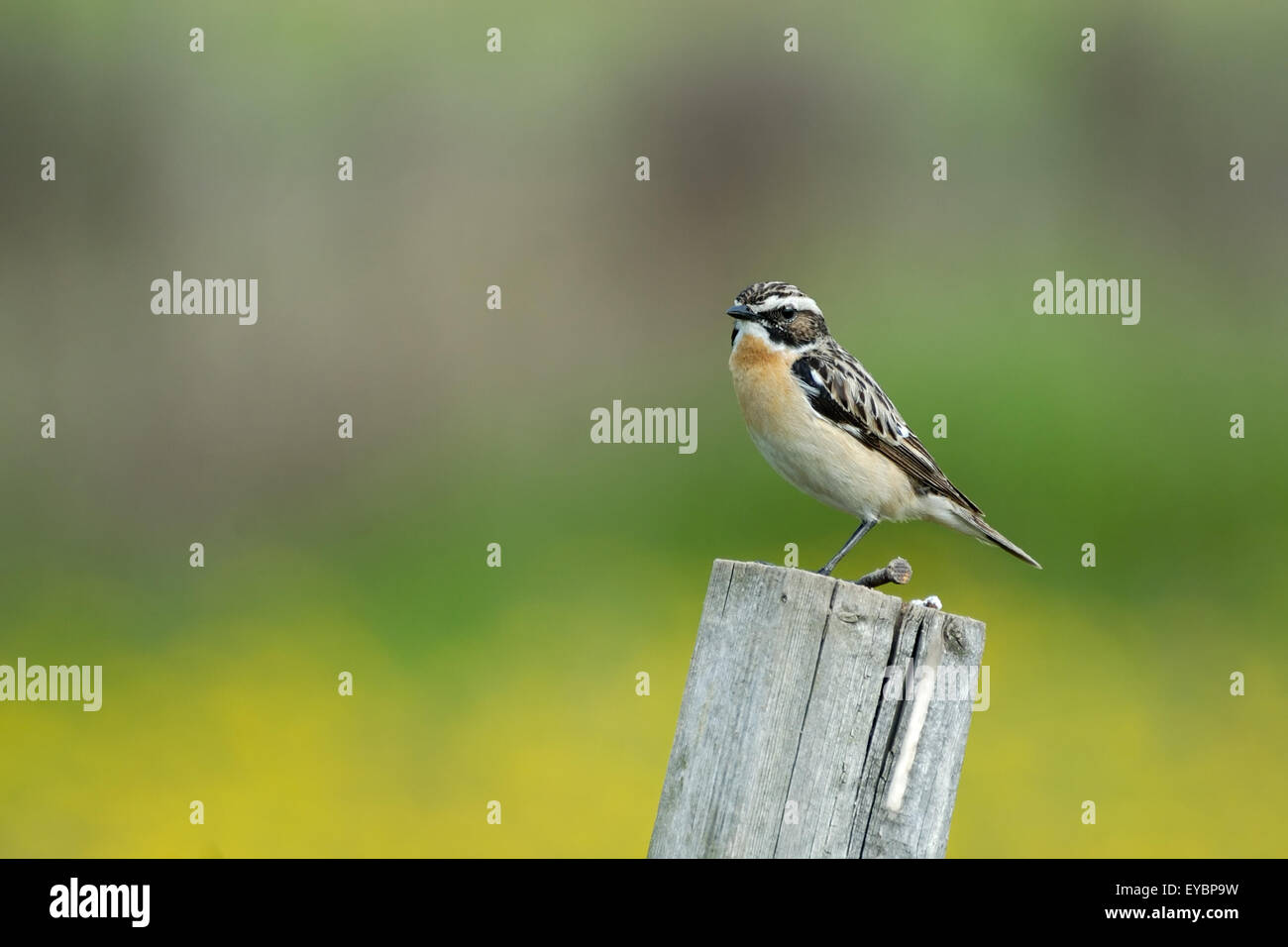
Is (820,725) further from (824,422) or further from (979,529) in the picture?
(979,529)

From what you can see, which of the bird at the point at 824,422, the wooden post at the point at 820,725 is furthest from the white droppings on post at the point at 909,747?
the bird at the point at 824,422

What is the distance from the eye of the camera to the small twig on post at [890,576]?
15.5 feet

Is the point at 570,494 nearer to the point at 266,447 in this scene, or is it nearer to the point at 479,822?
the point at 266,447

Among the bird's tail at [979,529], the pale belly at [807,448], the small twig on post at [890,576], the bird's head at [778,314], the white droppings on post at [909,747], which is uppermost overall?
the bird's head at [778,314]

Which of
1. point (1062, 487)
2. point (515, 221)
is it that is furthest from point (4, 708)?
point (1062, 487)

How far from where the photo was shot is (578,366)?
16.0m

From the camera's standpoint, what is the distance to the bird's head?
26.3ft

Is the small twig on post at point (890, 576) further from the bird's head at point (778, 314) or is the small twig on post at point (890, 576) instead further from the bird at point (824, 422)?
the bird's head at point (778, 314)

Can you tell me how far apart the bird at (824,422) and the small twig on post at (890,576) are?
2876 mm

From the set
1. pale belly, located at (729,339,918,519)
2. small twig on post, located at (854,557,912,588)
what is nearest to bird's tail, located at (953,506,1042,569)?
pale belly, located at (729,339,918,519)

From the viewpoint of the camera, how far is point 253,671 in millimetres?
13500

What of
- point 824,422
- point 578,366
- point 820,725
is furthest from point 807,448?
point 578,366

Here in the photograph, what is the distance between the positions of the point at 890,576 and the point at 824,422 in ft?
10.2

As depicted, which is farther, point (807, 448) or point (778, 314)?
point (778, 314)
